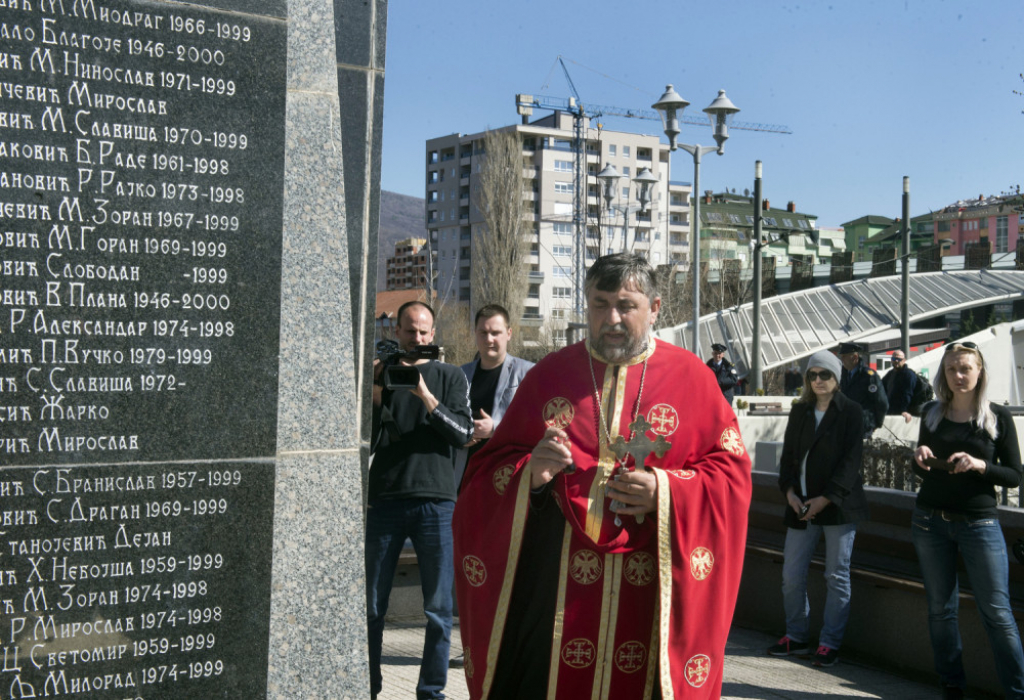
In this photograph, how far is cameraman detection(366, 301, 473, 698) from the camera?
5254mm

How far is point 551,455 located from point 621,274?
71 centimetres

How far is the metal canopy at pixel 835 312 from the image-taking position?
98.8 feet

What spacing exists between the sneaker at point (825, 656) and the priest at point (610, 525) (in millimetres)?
3166

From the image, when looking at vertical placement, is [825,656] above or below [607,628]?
below

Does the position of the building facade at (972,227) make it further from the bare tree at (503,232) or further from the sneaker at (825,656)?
the sneaker at (825,656)

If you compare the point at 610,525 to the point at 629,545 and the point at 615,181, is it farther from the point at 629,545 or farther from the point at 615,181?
the point at 615,181

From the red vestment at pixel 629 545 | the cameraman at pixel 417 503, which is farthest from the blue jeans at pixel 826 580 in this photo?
the red vestment at pixel 629 545

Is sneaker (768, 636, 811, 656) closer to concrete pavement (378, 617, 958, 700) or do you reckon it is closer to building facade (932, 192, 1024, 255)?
concrete pavement (378, 617, 958, 700)

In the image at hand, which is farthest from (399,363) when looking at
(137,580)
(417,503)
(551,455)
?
(137,580)

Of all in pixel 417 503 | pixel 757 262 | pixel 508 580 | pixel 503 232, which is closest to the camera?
pixel 508 580

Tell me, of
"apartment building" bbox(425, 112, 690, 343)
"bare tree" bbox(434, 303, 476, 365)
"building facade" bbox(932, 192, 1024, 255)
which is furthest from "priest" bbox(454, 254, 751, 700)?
"apartment building" bbox(425, 112, 690, 343)

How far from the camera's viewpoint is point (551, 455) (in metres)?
3.46

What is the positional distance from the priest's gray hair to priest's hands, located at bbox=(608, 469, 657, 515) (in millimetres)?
667

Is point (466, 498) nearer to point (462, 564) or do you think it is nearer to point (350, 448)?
point (462, 564)
